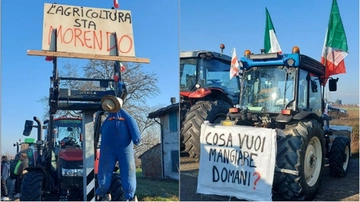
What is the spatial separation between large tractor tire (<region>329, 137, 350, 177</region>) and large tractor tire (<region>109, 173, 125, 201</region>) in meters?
3.38

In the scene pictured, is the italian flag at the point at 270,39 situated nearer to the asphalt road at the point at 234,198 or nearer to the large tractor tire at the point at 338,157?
the large tractor tire at the point at 338,157

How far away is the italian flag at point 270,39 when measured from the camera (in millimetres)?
5894

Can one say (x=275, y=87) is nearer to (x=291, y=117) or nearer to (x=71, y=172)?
(x=291, y=117)

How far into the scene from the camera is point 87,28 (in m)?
3.69

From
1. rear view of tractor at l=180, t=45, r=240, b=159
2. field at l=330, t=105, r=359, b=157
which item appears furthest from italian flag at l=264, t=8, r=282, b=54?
field at l=330, t=105, r=359, b=157

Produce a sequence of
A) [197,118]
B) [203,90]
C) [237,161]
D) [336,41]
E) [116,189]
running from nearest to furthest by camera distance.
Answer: [116,189], [237,161], [336,41], [197,118], [203,90]

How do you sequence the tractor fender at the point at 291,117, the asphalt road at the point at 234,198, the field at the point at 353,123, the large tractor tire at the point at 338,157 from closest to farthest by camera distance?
the asphalt road at the point at 234,198 → the tractor fender at the point at 291,117 → the large tractor tire at the point at 338,157 → the field at the point at 353,123

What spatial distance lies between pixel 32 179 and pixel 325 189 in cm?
355

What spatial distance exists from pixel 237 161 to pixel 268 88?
1.25m

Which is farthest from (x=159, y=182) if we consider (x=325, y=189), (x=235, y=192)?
(x=325, y=189)

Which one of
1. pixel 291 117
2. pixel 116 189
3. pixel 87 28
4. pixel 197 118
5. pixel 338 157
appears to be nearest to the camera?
pixel 87 28

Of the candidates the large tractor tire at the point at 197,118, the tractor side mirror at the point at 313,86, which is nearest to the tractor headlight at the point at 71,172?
the large tractor tire at the point at 197,118

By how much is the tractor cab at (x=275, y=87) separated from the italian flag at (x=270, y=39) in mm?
797

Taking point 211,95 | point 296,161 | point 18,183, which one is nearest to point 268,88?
point 296,161
